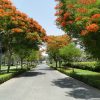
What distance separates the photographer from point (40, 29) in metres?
44.5

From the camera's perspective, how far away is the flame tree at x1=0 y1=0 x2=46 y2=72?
38281mm

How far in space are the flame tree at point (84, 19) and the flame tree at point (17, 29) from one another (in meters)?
9.70

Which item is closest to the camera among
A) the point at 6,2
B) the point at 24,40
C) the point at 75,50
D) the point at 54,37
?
the point at 6,2

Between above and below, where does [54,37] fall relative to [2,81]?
above

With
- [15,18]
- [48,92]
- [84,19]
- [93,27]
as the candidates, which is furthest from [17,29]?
[48,92]

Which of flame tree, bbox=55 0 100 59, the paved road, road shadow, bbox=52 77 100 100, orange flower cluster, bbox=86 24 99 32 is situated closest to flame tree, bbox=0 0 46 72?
flame tree, bbox=55 0 100 59

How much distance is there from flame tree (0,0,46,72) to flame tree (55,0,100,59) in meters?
9.70

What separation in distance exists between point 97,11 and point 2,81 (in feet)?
35.0

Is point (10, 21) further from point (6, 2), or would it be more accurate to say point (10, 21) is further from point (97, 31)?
point (97, 31)

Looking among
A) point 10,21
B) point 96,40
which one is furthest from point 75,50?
point 96,40

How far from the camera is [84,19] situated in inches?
880

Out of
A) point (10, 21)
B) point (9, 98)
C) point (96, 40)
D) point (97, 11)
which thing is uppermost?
point (10, 21)

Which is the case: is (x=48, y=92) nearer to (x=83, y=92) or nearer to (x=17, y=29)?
(x=83, y=92)

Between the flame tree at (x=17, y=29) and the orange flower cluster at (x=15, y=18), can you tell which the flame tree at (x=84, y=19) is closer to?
the orange flower cluster at (x=15, y=18)
